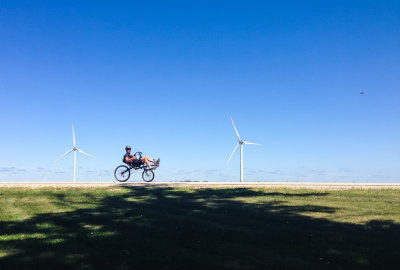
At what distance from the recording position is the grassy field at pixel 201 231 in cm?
750

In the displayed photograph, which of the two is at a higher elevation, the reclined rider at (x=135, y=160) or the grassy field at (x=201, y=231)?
the reclined rider at (x=135, y=160)

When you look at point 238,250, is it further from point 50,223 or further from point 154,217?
point 50,223

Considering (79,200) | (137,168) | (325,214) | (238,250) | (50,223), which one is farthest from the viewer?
(137,168)

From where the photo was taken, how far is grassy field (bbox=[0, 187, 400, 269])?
7.50 metres

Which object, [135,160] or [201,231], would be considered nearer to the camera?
[201,231]

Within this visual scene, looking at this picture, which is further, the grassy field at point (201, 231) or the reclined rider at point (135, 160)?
the reclined rider at point (135, 160)

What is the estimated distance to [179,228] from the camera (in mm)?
10508

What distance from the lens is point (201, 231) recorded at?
10109mm

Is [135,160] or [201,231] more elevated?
[135,160]

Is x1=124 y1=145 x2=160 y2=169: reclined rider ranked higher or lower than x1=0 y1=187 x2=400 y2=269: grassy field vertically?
higher

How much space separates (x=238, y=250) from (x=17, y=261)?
5204 mm

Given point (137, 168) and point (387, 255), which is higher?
point (137, 168)

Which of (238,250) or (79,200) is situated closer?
(238,250)

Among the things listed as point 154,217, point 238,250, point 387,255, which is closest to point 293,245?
point 238,250
